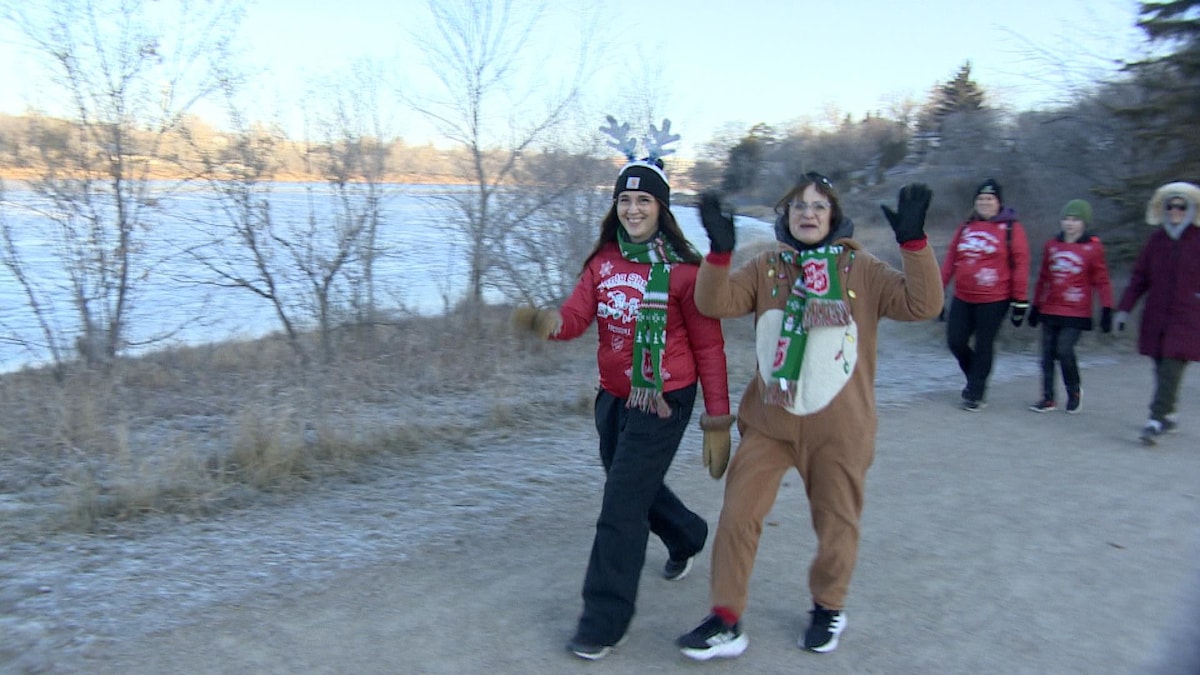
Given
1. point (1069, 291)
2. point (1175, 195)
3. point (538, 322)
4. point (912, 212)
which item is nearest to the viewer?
point (912, 212)

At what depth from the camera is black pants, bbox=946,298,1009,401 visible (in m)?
7.38

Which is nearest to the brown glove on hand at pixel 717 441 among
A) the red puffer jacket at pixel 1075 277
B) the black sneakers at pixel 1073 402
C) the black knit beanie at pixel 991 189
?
the black knit beanie at pixel 991 189

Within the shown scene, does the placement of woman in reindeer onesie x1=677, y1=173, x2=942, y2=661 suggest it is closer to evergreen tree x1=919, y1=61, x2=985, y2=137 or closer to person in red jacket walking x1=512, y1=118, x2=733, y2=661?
person in red jacket walking x1=512, y1=118, x2=733, y2=661

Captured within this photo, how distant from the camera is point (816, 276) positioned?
11.0ft

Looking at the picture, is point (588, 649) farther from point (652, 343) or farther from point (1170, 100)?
point (1170, 100)

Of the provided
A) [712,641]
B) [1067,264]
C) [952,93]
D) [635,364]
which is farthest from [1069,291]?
[952,93]

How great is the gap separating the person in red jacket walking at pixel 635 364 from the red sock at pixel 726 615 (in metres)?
0.32

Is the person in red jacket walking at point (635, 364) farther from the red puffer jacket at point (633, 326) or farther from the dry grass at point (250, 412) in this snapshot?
the dry grass at point (250, 412)

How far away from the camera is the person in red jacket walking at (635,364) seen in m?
3.37

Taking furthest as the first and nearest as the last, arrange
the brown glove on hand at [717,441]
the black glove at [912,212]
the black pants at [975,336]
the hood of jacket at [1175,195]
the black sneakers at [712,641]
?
the black pants at [975,336] < the hood of jacket at [1175,195] < the brown glove on hand at [717,441] < the black sneakers at [712,641] < the black glove at [912,212]

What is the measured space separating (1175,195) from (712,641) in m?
5.27

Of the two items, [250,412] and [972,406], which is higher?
[250,412]

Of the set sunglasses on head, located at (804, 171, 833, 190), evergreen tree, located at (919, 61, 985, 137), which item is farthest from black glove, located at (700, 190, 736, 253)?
evergreen tree, located at (919, 61, 985, 137)

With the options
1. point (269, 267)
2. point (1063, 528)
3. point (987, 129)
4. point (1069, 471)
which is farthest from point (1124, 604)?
→ point (987, 129)
